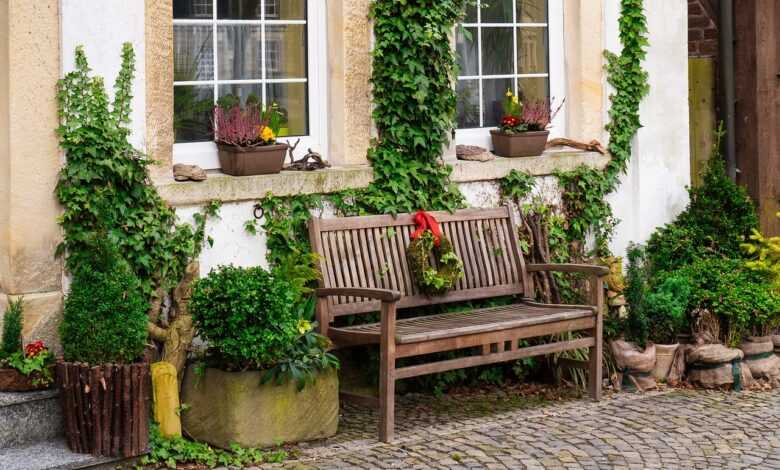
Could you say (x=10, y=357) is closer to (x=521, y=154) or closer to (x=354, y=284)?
(x=354, y=284)

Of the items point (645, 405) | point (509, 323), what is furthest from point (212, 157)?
point (645, 405)

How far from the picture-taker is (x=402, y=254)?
7.76m

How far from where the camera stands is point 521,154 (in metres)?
8.69

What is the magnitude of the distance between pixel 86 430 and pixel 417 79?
2903 mm

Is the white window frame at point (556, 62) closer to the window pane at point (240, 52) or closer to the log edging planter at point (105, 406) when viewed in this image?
the window pane at point (240, 52)

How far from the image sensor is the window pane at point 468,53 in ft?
28.3

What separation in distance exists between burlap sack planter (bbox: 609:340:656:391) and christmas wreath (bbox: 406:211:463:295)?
3.81 feet

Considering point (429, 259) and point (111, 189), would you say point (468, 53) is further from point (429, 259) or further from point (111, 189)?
point (111, 189)

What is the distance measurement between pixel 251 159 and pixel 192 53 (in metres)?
0.68

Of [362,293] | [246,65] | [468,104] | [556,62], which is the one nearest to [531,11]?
[556,62]

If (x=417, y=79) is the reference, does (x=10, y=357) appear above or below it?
below

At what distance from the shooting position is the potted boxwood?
6.50 meters

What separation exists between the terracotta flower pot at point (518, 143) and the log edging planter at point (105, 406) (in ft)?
10.6

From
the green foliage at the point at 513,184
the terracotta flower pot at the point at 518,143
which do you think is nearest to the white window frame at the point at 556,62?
the terracotta flower pot at the point at 518,143
